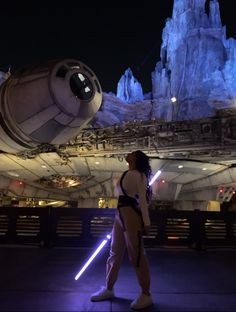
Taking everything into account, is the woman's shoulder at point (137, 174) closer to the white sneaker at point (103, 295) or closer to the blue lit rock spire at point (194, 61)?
the white sneaker at point (103, 295)

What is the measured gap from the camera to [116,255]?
12.4ft

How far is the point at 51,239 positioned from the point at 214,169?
19.3 m

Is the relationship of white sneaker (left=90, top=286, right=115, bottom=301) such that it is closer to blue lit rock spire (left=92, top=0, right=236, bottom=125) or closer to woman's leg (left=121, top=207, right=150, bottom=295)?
woman's leg (left=121, top=207, right=150, bottom=295)

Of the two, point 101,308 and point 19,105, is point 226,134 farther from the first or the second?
point 101,308

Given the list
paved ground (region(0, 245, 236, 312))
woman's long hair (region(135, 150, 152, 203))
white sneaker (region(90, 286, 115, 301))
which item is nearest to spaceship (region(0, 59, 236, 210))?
paved ground (region(0, 245, 236, 312))

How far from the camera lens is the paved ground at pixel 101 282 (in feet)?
11.4

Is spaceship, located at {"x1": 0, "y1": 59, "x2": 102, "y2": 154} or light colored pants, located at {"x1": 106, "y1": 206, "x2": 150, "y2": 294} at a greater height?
spaceship, located at {"x1": 0, "y1": 59, "x2": 102, "y2": 154}

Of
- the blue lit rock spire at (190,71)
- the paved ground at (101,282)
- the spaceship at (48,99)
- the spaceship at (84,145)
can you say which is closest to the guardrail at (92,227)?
the paved ground at (101,282)

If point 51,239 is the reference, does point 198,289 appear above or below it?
below

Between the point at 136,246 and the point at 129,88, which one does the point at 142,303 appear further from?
the point at 129,88

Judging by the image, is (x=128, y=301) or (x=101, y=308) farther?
(x=128, y=301)

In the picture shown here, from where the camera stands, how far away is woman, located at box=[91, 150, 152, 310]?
3.49 metres

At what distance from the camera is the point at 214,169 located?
2403cm

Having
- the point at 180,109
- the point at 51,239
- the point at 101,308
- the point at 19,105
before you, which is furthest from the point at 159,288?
the point at 180,109
